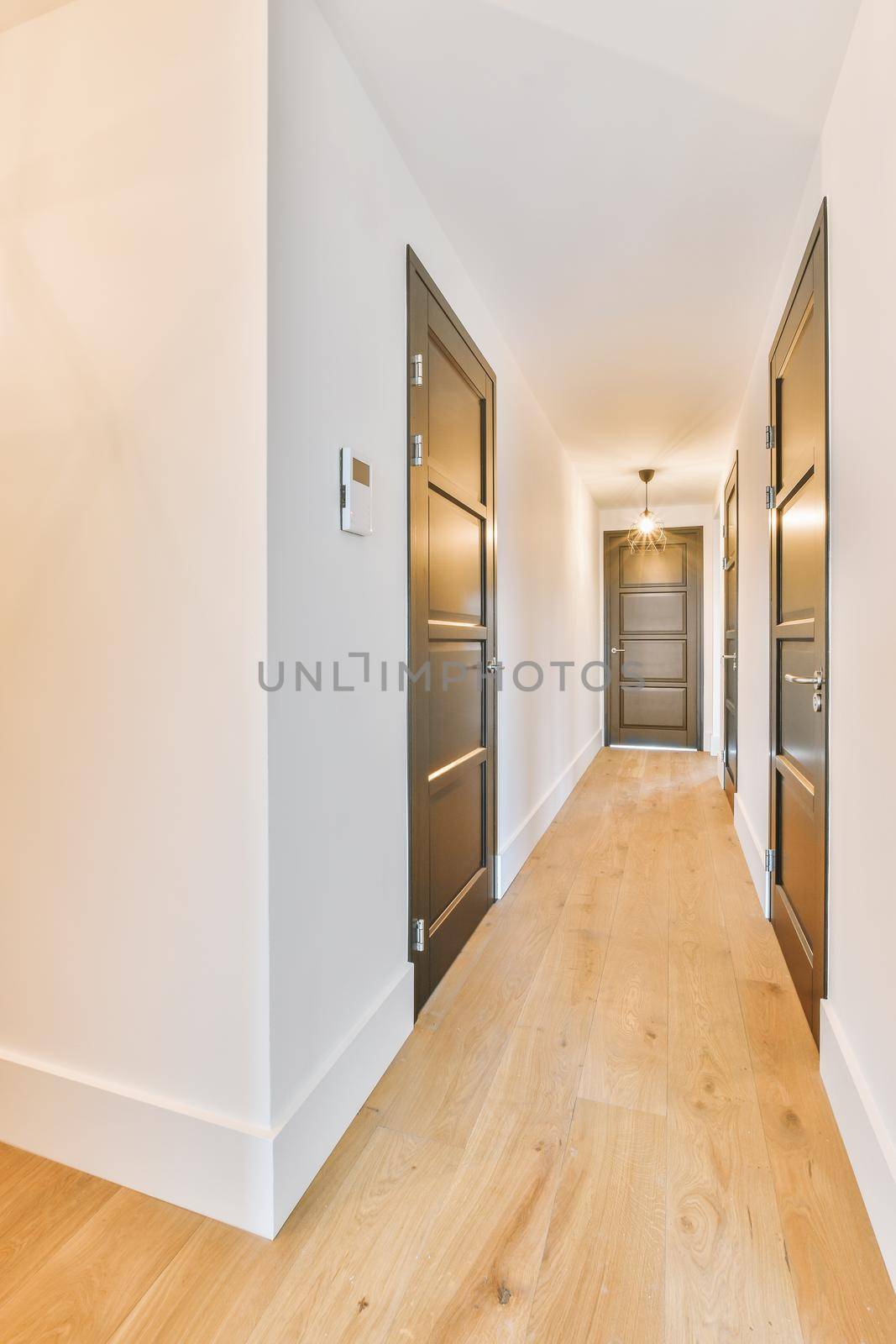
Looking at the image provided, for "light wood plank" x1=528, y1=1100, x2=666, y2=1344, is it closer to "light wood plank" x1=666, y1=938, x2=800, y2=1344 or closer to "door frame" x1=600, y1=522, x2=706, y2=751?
"light wood plank" x1=666, y1=938, x2=800, y2=1344

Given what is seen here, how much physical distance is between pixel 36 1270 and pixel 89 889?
62 cm

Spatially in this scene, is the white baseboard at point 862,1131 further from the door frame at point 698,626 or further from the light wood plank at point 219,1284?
the door frame at point 698,626

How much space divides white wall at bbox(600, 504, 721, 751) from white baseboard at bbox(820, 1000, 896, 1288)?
5292 millimetres

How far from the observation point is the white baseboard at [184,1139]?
123 centimetres

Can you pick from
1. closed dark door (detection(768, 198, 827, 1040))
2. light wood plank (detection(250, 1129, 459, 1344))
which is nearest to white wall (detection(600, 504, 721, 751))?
closed dark door (detection(768, 198, 827, 1040))

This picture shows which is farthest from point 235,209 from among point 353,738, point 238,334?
point 353,738

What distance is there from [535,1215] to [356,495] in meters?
1.49

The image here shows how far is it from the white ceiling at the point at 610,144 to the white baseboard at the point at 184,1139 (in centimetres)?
226

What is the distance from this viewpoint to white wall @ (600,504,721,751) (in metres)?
6.59

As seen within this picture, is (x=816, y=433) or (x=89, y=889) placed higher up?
(x=816, y=433)

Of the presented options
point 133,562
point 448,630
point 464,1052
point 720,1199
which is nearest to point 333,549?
point 133,562

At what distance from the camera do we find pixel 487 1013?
1967 millimetres

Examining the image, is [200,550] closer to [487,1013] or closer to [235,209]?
[235,209]

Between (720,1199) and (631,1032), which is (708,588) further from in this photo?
(720,1199)
